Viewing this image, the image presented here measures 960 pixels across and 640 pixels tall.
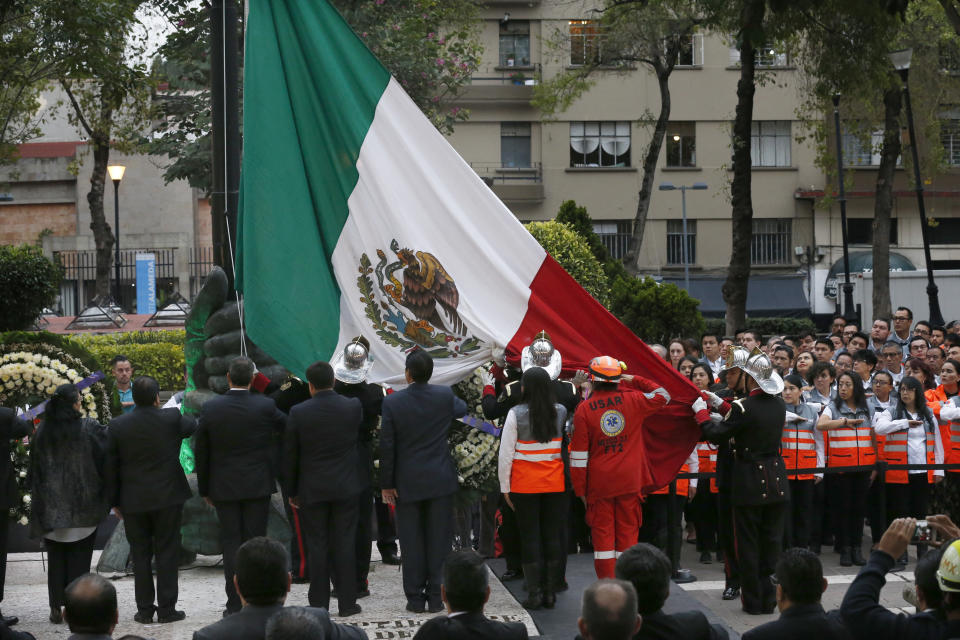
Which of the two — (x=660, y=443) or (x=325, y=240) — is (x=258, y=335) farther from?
(x=660, y=443)

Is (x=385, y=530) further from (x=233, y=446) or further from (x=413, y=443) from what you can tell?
(x=233, y=446)

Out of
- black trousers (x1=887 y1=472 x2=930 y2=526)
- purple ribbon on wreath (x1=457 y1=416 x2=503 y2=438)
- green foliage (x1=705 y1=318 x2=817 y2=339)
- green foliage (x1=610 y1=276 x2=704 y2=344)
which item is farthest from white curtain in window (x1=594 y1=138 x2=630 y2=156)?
purple ribbon on wreath (x1=457 y1=416 x2=503 y2=438)

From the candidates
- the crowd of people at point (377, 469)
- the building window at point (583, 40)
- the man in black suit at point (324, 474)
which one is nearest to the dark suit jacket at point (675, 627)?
the crowd of people at point (377, 469)

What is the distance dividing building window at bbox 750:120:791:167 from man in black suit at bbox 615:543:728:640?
128 ft

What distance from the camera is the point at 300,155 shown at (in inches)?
344

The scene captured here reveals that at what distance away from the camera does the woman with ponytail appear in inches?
324

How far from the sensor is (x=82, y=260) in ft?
113

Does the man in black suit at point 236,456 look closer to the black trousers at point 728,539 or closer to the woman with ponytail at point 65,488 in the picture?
the woman with ponytail at point 65,488

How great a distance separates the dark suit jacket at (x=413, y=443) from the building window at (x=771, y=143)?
36.0 metres

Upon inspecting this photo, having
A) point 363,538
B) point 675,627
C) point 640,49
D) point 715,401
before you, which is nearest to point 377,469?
point 363,538

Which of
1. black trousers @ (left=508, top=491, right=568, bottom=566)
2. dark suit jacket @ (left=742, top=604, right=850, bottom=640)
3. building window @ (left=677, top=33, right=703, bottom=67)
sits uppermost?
building window @ (left=677, top=33, right=703, bottom=67)

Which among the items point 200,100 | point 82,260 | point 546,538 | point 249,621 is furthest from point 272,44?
point 82,260

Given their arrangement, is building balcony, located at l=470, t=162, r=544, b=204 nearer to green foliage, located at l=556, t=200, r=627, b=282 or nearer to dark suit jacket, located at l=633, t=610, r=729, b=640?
green foliage, located at l=556, t=200, r=627, b=282

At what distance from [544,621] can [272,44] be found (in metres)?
4.54
